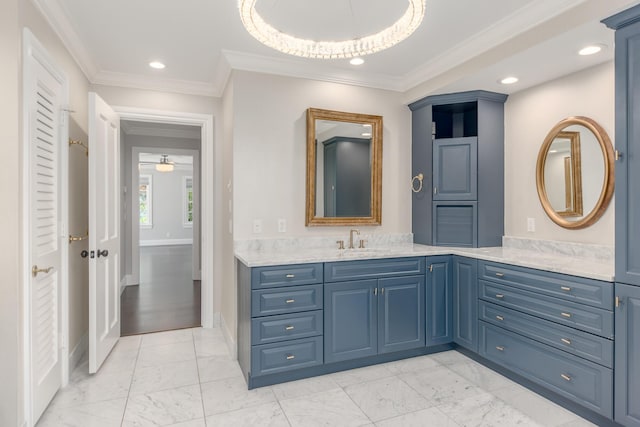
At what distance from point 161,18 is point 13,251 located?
5.46 feet

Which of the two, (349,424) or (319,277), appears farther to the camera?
(319,277)

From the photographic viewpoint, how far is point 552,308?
235cm

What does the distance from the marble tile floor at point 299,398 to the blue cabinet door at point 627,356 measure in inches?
10.9

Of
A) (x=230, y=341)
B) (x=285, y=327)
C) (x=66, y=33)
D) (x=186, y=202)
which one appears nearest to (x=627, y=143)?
(x=285, y=327)

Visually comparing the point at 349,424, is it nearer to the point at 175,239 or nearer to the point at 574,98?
the point at 574,98

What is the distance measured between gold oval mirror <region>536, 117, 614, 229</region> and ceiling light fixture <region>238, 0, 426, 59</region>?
1750 mm

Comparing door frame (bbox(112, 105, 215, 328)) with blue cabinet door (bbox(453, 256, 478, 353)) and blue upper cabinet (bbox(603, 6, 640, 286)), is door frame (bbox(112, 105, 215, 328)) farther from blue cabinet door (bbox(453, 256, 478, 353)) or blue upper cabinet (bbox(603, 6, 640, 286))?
blue upper cabinet (bbox(603, 6, 640, 286))

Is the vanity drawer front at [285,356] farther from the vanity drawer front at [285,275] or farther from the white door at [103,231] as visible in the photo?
the white door at [103,231]

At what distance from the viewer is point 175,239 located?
1217 cm

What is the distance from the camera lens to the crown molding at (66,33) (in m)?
2.22

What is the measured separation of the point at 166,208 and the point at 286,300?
1049cm

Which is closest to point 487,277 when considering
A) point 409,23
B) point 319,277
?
point 319,277

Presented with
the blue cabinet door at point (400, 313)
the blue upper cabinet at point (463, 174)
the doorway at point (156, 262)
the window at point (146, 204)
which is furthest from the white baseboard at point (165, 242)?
the blue cabinet door at point (400, 313)

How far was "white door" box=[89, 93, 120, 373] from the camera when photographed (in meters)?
2.69
